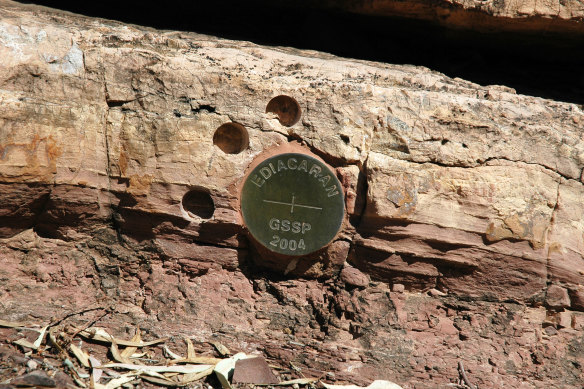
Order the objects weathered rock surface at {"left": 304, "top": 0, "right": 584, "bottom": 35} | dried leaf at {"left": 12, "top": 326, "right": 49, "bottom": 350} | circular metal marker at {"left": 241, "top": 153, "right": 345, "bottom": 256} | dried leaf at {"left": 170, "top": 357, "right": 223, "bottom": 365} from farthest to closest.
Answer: weathered rock surface at {"left": 304, "top": 0, "right": 584, "bottom": 35}
circular metal marker at {"left": 241, "top": 153, "right": 345, "bottom": 256}
dried leaf at {"left": 170, "top": 357, "right": 223, "bottom": 365}
dried leaf at {"left": 12, "top": 326, "right": 49, "bottom": 350}

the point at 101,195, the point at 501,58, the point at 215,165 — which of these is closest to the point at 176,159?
the point at 215,165

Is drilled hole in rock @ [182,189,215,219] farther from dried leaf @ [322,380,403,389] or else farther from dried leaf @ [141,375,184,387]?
dried leaf @ [322,380,403,389]

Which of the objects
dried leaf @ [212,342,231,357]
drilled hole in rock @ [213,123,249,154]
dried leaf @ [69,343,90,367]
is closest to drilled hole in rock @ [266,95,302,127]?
drilled hole in rock @ [213,123,249,154]

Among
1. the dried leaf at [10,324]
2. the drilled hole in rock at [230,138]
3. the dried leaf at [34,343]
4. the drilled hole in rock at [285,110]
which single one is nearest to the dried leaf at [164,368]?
the dried leaf at [34,343]

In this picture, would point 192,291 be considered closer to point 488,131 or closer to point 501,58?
point 488,131

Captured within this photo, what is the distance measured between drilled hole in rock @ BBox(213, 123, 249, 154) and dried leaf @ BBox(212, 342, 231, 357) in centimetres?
105

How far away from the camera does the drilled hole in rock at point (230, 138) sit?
322cm

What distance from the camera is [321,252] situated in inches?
128

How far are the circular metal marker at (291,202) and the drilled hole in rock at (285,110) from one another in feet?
0.83

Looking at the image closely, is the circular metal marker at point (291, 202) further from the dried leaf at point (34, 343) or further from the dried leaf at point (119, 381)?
the dried leaf at point (34, 343)

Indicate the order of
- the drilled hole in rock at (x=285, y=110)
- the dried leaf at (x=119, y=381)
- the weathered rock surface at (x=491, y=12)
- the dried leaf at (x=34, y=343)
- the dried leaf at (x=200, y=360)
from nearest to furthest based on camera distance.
→ the dried leaf at (x=119, y=381), the dried leaf at (x=34, y=343), the dried leaf at (x=200, y=360), the drilled hole in rock at (x=285, y=110), the weathered rock surface at (x=491, y=12)

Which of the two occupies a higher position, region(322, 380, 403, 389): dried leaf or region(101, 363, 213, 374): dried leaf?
region(322, 380, 403, 389): dried leaf

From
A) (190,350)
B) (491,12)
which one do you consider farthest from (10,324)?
(491,12)

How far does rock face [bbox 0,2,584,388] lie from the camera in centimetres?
315
